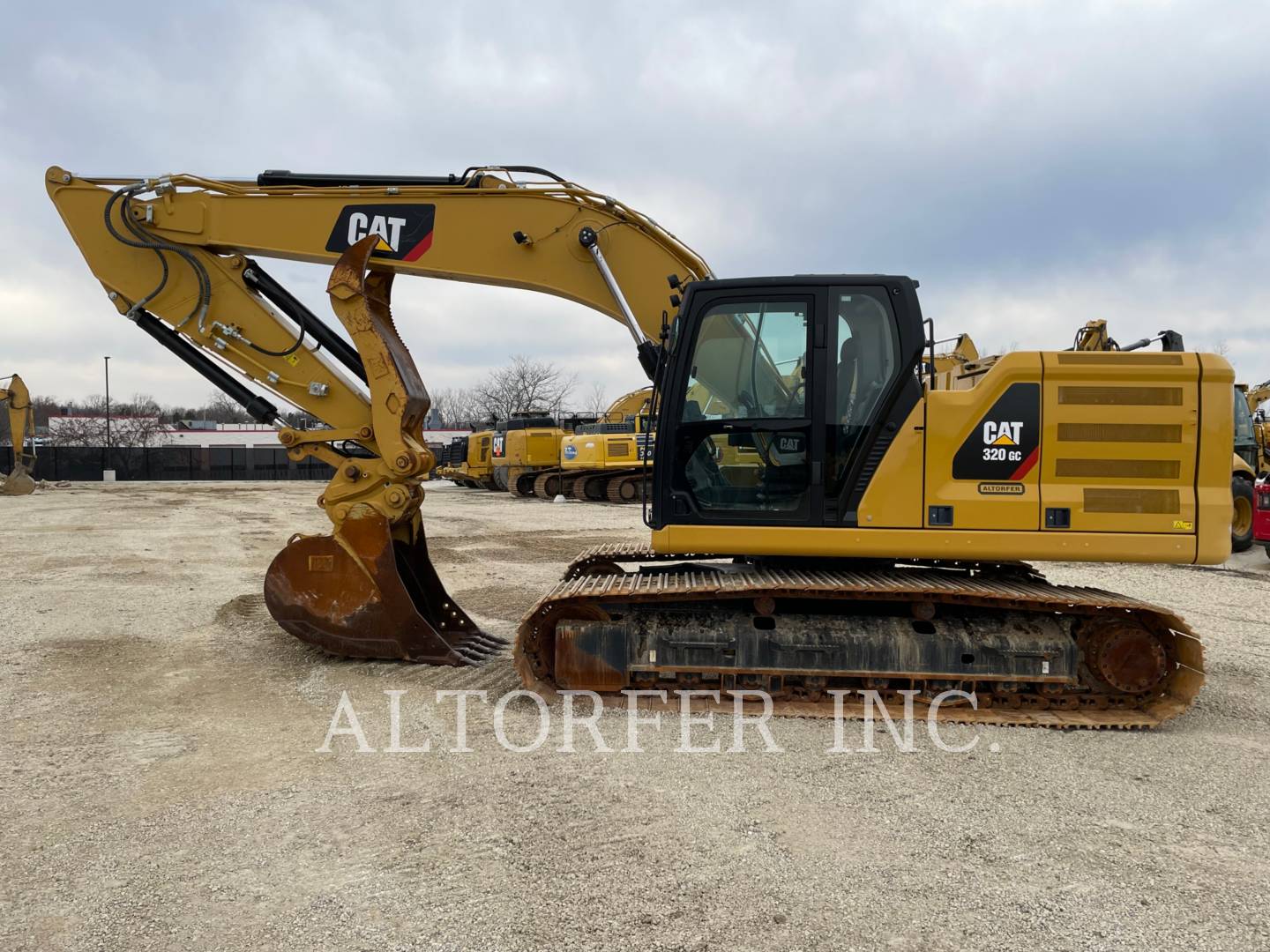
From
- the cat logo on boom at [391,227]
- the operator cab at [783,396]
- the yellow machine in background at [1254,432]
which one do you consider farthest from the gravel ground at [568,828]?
the yellow machine in background at [1254,432]

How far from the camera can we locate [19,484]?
27.2 metres

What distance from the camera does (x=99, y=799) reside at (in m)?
3.88

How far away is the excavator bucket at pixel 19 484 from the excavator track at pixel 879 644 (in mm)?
28983

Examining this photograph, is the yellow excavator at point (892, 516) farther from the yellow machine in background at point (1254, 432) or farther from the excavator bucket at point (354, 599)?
the yellow machine in background at point (1254, 432)

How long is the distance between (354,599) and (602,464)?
20.1 m

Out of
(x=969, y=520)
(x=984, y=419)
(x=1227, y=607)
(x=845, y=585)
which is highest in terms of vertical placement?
(x=984, y=419)

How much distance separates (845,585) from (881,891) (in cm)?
204

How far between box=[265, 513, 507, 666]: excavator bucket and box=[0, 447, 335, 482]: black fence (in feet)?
115

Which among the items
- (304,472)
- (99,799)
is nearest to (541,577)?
(99,799)

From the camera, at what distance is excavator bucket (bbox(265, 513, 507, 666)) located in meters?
6.02

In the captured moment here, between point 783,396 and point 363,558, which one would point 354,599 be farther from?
point 783,396

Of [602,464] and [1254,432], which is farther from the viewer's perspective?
[602,464]

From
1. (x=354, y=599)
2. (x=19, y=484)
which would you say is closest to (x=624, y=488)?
(x=19, y=484)

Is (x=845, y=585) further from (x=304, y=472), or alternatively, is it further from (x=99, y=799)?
(x=304, y=472)
